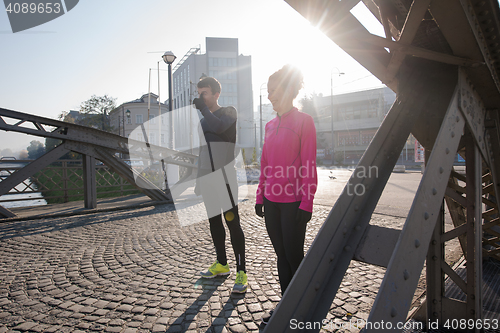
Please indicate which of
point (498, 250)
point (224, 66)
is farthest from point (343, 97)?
point (498, 250)

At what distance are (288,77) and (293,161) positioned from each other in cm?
65

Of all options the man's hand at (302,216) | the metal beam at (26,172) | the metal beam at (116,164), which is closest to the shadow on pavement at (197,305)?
the man's hand at (302,216)

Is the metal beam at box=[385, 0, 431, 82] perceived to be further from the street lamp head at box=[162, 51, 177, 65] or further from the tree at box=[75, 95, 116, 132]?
the tree at box=[75, 95, 116, 132]

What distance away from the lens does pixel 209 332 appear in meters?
2.20

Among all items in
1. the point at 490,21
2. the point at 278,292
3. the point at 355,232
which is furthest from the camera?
the point at 278,292

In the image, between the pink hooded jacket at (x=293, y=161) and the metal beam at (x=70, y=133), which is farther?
the metal beam at (x=70, y=133)

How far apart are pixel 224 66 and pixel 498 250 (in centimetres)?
5642

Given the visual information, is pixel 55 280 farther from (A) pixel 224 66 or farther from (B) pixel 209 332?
(A) pixel 224 66

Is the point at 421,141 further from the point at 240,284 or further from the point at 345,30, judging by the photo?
the point at 240,284

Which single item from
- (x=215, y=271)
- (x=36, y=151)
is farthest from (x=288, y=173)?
(x=36, y=151)

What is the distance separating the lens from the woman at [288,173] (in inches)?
81.0

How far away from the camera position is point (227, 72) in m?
55.6

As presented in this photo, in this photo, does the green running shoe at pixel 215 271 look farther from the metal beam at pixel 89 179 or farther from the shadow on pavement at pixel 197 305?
the metal beam at pixel 89 179

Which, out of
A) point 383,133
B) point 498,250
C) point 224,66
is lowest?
point 498,250
